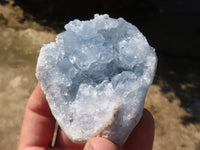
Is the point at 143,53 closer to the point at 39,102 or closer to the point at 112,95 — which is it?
the point at 112,95

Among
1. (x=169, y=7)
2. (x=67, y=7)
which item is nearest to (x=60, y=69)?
(x=67, y=7)

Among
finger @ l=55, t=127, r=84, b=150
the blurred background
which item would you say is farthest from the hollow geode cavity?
the blurred background

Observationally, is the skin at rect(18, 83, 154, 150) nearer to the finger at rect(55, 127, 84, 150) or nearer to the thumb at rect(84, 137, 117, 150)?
the finger at rect(55, 127, 84, 150)

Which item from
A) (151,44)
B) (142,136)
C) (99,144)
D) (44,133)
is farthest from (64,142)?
(151,44)

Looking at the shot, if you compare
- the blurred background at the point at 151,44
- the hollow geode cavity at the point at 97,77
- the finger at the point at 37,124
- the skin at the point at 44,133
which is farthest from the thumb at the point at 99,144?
the blurred background at the point at 151,44

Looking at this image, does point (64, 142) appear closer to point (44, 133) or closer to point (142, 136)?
point (44, 133)
